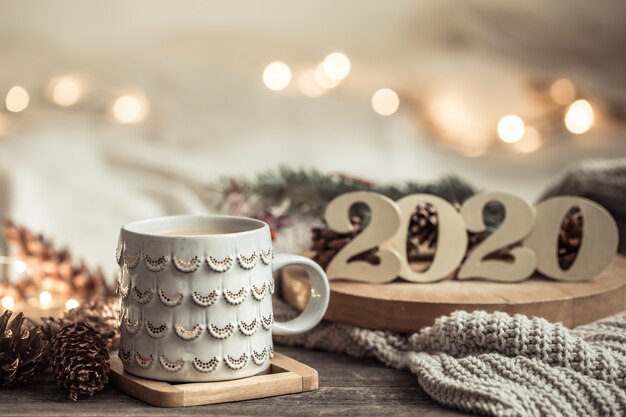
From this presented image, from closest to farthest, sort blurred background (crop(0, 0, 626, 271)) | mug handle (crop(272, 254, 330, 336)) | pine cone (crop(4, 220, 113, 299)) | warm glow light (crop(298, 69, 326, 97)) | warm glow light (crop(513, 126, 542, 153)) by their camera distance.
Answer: mug handle (crop(272, 254, 330, 336)) < pine cone (crop(4, 220, 113, 299)) < blurred background (crop(0, 0, 626, 271)) < warm glow light (crop(513, 126, 542, 153)) < warm glow light (crop(298, 69, 326, 97))

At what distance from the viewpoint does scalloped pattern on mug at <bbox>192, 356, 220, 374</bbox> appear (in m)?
0.72

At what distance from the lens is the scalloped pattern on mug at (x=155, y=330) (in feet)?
2.35

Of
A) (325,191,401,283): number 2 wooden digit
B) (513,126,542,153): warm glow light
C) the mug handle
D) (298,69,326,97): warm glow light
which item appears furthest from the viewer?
(298,69,326,97): warm glow light

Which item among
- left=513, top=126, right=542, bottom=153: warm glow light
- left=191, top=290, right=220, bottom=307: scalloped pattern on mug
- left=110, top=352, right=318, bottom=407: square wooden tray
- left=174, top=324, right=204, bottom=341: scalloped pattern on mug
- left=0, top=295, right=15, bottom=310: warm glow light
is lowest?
left=110, top=352, right=318, bottom=407: square wooden tray

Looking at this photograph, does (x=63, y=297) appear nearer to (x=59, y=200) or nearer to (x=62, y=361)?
(x=62, y=361)

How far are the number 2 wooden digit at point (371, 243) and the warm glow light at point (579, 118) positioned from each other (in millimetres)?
1345

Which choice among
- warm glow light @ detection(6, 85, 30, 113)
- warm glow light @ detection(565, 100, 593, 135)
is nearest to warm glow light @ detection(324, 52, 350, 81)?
warm glow light @ detection(565, 100, 593, 135)

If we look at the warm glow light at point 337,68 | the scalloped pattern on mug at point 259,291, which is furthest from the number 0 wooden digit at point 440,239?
the warm glow light at point 337,68

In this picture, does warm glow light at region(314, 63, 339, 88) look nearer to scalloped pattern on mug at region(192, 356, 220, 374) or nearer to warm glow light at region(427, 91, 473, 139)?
warm glow light at region(427, 91, 473, 139)

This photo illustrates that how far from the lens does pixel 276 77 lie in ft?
7.52

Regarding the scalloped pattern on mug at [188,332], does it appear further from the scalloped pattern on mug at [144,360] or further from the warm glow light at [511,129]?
the warm glow light at [511,129]

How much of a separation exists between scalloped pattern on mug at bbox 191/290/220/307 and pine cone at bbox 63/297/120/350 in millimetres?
165

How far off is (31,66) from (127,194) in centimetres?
73

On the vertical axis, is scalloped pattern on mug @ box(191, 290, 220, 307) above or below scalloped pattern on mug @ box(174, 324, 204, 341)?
above
